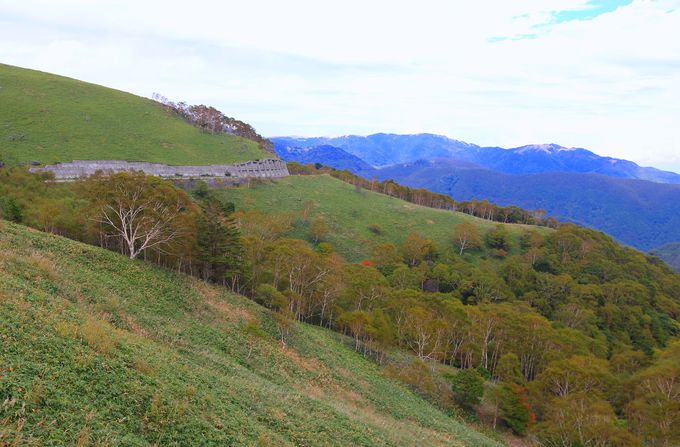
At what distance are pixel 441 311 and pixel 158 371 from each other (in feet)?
147

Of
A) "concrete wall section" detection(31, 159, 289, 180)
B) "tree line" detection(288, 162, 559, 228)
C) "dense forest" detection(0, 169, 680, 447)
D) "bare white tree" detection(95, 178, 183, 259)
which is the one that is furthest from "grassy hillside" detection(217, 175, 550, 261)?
"bare white tree" detection(95, 178, 183, 259)

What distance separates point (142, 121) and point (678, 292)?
454 ft

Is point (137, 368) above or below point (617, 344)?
above

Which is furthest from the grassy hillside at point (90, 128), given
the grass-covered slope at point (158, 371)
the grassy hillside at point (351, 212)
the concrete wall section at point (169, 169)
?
the grass-covered slope at point (158, 371)

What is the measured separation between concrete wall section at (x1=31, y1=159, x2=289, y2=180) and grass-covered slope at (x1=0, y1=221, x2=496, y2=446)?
37698mm

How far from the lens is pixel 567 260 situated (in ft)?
316

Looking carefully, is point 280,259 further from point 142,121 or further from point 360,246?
point 142,121

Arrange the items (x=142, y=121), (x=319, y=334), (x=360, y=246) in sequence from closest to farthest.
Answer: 1. (x=319, y=334)
2. (x=360, y=246)
3. (x=142, y=121)

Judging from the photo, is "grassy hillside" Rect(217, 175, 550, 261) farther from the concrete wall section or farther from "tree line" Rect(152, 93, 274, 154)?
"tree line" Rect(152, 93, 274, 154)

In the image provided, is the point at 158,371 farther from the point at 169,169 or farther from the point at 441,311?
the point at 169,169

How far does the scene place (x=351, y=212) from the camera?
3903 inches

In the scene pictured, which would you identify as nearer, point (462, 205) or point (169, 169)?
point (169, 169)

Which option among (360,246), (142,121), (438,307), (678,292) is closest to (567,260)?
(678,292)

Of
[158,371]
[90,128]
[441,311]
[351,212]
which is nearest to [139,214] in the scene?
[158,371]
